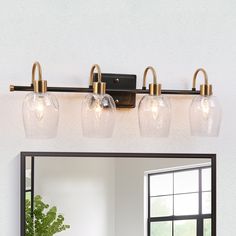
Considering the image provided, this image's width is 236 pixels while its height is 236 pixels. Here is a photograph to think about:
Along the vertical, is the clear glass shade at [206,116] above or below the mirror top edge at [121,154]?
above

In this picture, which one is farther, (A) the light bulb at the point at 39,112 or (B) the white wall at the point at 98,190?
(B) the white wall at the point at 98,190

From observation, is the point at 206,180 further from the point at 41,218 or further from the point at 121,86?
the point at 41,218

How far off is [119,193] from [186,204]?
229mm

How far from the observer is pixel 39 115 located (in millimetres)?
1680

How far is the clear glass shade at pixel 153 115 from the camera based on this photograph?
1754mm

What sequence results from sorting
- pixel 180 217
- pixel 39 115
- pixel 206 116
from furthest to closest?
pixel 180 217, pixel 206 116, pixel 39 115

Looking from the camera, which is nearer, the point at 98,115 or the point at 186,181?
the point at 98,115

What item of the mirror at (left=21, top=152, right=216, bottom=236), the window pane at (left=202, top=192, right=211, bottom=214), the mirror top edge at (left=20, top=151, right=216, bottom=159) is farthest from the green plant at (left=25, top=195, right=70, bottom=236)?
the window pane at (left=202, top=192, right=211, bottom=214)

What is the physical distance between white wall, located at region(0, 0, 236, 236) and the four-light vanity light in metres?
0.07

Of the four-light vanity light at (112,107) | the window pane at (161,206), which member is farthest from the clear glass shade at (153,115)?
the window pane at (161,206)

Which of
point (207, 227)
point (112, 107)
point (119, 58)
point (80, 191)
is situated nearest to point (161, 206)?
point (207, 227)

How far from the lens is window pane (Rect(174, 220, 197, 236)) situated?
6.15ft

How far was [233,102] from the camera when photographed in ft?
6.43

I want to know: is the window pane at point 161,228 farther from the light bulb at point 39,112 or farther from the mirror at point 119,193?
the light bulb at point 39,112
